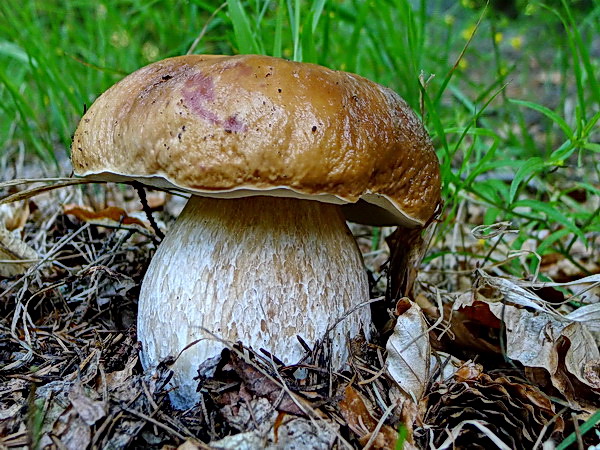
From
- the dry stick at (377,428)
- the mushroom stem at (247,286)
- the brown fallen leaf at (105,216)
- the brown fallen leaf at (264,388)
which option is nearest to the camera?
the dry stick at (377,428)

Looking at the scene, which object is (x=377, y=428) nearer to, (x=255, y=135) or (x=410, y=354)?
(x=410, y=354)

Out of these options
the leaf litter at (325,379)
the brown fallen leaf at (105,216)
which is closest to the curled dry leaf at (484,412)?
the leaf litter at (325,379)

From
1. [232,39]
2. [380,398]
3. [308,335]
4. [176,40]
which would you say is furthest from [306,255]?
[176,40]

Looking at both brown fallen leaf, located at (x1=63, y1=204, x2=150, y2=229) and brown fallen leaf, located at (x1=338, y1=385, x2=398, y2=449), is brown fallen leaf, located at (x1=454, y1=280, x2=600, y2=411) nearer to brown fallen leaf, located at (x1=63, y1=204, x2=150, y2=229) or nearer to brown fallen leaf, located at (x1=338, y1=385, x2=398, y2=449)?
brown fallen leaf, located at (x1=338, y1=385, x2=398, y2=449)

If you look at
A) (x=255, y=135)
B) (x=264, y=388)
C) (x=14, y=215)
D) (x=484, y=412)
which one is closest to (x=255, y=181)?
(x=255, y=135)

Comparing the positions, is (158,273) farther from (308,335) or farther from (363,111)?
(363,111)

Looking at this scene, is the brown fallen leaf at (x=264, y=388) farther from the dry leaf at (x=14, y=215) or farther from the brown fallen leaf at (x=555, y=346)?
the dry leaf at (x=14, y=215)

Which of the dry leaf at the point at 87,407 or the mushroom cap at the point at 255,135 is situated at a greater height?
the mushroom cap at the point at 255,135
